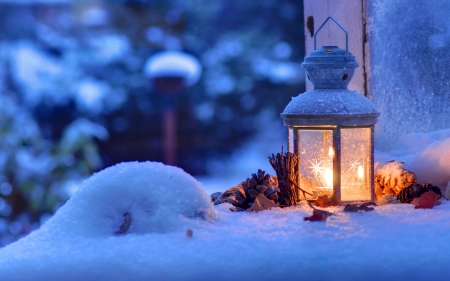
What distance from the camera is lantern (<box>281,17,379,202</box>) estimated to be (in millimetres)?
1141

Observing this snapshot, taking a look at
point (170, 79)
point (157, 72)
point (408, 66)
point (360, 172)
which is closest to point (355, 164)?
point (360, 172)

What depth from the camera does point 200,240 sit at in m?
0.86

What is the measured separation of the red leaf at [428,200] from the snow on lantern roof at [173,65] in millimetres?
3864

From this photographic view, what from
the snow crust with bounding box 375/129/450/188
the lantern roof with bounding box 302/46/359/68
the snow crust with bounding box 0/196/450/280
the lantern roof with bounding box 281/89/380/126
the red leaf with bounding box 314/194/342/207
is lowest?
the snow crust with bounding box 0/196/450/280

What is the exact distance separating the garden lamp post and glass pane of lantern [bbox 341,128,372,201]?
12.3 ft

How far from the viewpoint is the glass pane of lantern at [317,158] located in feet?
3.91

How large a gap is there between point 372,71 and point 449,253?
77 cm

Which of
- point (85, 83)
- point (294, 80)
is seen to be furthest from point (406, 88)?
point (85, 83)

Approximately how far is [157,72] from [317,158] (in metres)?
3.80

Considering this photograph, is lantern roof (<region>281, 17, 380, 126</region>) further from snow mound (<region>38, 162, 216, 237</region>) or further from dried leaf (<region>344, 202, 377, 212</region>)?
snow mound (<region>38, 162, 216, 237</region>)

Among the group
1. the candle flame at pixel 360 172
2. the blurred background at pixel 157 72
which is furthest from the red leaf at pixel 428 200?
the blurred background at pixel 157 72

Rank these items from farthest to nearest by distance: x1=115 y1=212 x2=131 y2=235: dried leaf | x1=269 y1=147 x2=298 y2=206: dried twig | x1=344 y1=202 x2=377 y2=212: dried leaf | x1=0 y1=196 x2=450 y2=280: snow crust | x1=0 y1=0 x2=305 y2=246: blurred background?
x1=0 y1=0 x2=305 y2=246: blurred background → x1=269 y1=147 x2=298 y2=206: dried twig → x1=344 y1=202 x2=377 y2=212: dried leaf → x1=115 y1=212 x2=131 y2=235: dried leaf → x1=0 y1=196 x2=450 y2=280: snow crust

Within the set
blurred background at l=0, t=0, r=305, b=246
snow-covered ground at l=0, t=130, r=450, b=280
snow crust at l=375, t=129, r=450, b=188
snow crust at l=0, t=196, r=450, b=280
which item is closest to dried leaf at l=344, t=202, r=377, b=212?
snow-covered ground at l=0, t=130, r=450, b=280

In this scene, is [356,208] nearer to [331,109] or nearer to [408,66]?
[331,109]
